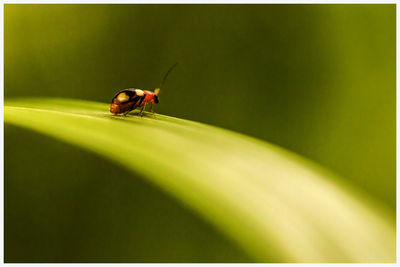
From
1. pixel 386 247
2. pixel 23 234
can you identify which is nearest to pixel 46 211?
pixel 23 234

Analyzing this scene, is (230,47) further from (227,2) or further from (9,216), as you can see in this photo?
(9,216)

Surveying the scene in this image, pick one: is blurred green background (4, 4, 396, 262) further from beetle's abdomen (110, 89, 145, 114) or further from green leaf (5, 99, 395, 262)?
green leaf (5, 99, 395, 262)

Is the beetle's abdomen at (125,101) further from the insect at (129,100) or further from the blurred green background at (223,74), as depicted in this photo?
the blurred green background at (223,74)

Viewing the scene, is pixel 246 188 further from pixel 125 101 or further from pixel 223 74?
pixel 223 74

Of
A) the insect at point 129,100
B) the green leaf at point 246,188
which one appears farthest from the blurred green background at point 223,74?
the green leaf at point 246,188

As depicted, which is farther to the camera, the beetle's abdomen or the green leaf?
the beetle's abdomen

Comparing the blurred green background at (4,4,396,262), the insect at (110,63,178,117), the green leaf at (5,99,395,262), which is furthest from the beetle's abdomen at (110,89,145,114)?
the green leaf at (5,99,395,262)
